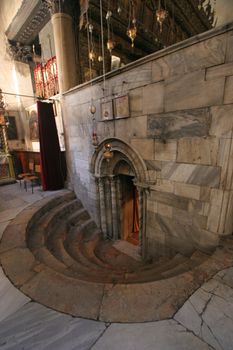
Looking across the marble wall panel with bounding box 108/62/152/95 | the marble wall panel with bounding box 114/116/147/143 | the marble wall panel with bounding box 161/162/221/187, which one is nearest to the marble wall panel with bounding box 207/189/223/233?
the marble wall panel with bounding box 161/162/221/187

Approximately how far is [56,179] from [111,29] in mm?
4486

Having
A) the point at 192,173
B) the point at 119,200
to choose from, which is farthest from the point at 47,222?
the point at 192,173

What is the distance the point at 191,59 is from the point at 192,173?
4.77ft

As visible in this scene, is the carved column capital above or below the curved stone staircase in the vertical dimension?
above

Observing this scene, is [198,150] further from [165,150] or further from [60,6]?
[60,6]

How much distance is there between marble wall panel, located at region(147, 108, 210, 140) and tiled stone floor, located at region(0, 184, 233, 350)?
1774 mm

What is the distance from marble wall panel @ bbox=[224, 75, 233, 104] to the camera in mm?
1825

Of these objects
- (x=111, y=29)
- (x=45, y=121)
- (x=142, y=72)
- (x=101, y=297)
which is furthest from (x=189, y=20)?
(x=101, y=297)

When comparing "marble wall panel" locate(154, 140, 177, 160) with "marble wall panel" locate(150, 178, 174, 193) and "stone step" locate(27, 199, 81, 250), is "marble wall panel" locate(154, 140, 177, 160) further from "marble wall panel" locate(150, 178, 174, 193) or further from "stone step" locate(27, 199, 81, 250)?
"stone step" locate(27, 199, 81, 250)

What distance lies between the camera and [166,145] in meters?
2.51

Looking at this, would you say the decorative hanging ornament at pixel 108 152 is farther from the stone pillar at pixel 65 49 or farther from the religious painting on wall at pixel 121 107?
the stone pillar at pixel 65 49

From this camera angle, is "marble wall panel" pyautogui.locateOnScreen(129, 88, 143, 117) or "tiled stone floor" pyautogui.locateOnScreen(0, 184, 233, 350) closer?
"tiled stone floor" pyautogui.locateOnScreen(0, 184, 233, 350)

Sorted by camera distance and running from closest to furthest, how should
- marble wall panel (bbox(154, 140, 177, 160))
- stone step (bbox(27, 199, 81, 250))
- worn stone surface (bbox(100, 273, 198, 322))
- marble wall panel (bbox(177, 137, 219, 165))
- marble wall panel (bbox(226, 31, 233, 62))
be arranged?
1. worn stone surface (bbox(100, 273, 198, 322))
2. marble wall panel (bbox(226, 31, 233, 62))
3. marble wall panel (bbox(177, 137, 219, 165))
4. marble wall panel (bbox(154, 140, 177, 160))
5. stone step (bbox(27, 199, 81, 250))

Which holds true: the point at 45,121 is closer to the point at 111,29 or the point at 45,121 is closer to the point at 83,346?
the point at 111,29
